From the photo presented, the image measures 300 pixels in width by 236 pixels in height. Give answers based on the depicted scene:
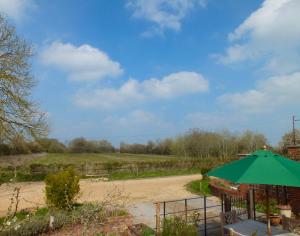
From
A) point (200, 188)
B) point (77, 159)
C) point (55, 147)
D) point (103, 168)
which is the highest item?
point (55, 147)

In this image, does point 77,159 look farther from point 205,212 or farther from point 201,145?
point 205,212

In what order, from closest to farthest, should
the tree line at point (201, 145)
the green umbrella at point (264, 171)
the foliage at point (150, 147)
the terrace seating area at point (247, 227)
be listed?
the green umbrella at point (264, 171) → the terrace seating area at point (247, 227) → the tree line at point (201, 145) → the foliage at point (150, 147)

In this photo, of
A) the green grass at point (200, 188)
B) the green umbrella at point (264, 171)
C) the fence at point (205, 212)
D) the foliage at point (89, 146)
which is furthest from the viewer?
the foliage at point (89, 146)

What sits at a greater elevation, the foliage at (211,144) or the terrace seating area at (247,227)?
the foliage at (211,144)

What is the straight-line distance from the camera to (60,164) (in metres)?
28.3

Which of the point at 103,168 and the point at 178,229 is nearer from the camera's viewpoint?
the point at 178,229

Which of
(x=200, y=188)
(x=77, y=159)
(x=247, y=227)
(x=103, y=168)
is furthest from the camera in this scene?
(x=77, y=159)

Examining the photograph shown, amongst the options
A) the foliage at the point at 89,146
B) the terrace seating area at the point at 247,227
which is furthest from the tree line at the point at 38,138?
the terrace seating area at the point at 247,227

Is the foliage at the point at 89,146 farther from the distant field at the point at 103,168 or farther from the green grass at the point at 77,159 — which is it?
the distant field at the point at 103,168

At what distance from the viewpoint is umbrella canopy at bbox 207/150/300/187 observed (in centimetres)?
573

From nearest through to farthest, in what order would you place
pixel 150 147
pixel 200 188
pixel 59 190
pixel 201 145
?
1. pixel 59 190
2. pixel 200 188
3. pixel 201 145
4. pixel 150 147

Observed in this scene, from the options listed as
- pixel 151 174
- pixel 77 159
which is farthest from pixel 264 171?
pixel 77 159

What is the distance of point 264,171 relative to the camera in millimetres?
5988

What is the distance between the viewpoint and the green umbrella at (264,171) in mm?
5733
